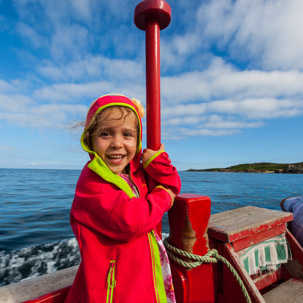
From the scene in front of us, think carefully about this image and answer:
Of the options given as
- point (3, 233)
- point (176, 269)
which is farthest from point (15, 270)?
point (176, 269)

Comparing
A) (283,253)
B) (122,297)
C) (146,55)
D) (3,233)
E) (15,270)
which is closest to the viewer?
(122,297)

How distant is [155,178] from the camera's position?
139cm

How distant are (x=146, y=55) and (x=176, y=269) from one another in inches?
64.8

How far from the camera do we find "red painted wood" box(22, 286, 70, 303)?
130 centimetres

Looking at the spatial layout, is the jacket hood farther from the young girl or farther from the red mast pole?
the red mast pole

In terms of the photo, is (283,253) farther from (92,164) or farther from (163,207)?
(92,164)

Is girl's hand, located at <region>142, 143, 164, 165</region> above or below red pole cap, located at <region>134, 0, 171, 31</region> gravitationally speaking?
below

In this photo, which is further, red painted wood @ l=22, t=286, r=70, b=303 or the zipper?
red painted wood @ l=22, t=286, r=70, b=303

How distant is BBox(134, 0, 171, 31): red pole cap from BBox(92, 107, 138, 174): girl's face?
2.37ft

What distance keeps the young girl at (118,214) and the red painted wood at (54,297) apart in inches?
6.1

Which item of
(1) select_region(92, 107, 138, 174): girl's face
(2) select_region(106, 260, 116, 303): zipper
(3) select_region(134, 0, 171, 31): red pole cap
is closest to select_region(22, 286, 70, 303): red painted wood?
(2) select_region(106, 260, 116, 303): zipper

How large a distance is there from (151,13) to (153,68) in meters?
0.37

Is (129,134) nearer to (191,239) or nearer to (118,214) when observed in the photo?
(118,214)

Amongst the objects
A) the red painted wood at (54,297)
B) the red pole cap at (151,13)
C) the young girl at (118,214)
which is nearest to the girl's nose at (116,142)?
the young girl at (118,214)
